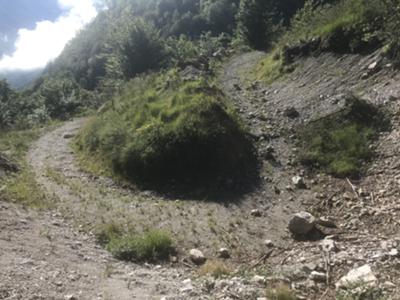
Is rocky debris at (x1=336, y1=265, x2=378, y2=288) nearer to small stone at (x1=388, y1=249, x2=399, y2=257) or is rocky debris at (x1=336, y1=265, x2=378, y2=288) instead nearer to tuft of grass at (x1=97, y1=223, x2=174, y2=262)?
small stone at (x1=388, y1=249, x2=399, y2=257)

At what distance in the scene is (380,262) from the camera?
719 centimetres

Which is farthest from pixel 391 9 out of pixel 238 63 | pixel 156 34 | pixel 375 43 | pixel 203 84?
pixel 156 34

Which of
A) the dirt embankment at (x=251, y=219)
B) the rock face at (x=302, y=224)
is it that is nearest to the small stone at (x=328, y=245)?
the dirt embankment at (x=251, y=219)

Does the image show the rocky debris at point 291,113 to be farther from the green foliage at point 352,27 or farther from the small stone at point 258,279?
the small stone at point 258,279

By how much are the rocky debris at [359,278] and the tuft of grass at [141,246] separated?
357cm

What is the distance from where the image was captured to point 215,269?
26.0 feet

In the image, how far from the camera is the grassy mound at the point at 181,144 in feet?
43.8

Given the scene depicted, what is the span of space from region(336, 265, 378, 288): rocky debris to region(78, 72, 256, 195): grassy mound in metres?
6.13

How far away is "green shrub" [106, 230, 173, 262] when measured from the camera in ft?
29.8

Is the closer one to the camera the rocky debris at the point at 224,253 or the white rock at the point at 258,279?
the white rock at the point at 258,279

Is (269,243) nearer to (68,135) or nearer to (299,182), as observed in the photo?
(299,182)

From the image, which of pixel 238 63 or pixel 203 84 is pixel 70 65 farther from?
pixel 203 84

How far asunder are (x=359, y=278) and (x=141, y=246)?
4.19 metres

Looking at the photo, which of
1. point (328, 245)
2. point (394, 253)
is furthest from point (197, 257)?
point (394, 253)
